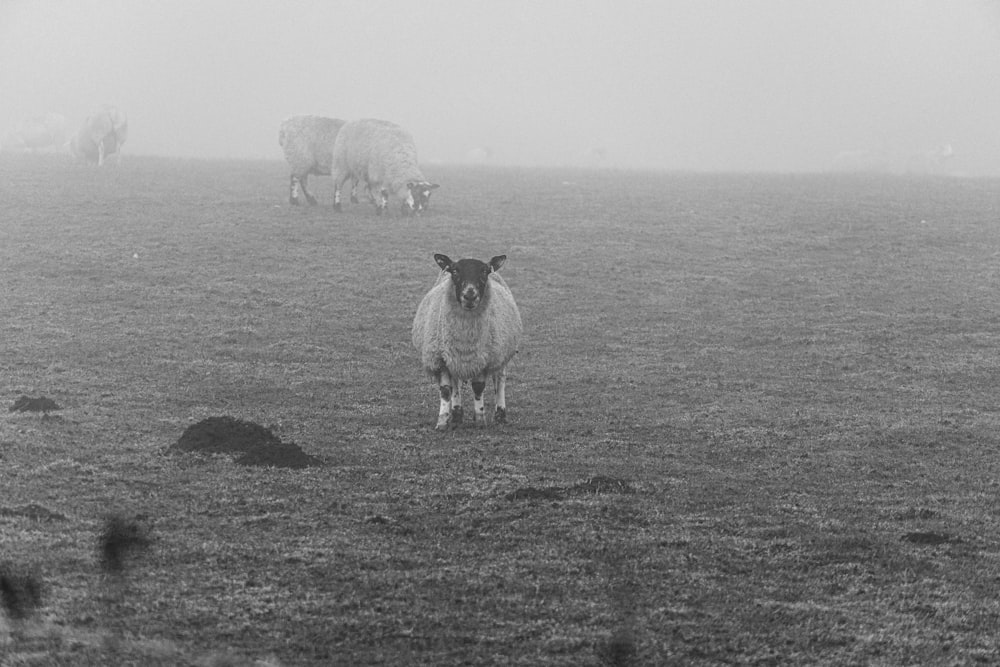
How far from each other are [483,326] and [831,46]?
145342 mm

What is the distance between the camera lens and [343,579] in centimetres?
893

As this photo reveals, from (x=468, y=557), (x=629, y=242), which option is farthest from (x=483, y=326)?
(x=629, y=242)

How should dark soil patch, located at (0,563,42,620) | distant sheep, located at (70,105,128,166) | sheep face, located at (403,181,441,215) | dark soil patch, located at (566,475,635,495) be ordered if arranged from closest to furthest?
dark soil patch, located at (0,563,42,620) → dark soil patch, located at (566,475,635,495) → sheep face, located at (403,181,441,215) → distant sheep, located at (70,105,128,166)

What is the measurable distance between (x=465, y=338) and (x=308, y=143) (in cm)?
2145

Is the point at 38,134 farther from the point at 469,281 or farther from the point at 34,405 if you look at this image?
the point at 469,281

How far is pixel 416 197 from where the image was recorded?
3441cm

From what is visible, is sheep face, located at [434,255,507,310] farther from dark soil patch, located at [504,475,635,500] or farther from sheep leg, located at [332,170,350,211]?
sheep leg, located at [332,170,350,211]

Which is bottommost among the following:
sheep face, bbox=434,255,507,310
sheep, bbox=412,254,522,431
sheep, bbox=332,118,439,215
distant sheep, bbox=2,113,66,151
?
sheep, bbox=412,254,522,431

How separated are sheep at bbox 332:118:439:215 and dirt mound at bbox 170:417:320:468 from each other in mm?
21099

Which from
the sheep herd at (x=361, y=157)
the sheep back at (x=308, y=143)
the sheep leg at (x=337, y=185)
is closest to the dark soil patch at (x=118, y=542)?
the sheep herd at (x=361, y=157)

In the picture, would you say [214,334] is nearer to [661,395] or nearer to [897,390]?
[661,395]

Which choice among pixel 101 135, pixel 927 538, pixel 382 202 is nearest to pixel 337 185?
pixel 382 202

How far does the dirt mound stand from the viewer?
12.5m

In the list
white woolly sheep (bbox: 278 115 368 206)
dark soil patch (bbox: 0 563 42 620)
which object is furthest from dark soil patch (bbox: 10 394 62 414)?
white woolly sheep (bbox: 278 115 368 206)
